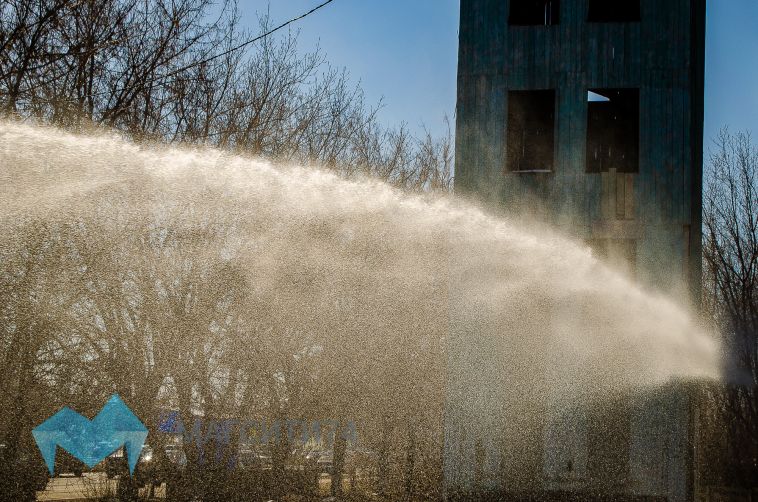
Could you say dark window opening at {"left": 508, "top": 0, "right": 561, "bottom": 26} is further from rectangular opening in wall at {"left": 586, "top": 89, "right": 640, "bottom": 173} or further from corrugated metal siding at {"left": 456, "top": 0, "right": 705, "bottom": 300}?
rectangular opening in wall at {"left": 586, "top": 89, "right": 640, "bottom": 173}

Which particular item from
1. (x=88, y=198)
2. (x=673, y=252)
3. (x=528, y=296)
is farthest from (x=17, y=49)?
(x=673, y=252)

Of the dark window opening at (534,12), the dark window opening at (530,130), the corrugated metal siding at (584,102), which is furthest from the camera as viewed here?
the dark window opening at (534,12)

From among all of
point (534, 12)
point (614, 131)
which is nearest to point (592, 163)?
point (614, 131)

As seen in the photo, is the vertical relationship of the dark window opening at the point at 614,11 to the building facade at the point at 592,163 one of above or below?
above

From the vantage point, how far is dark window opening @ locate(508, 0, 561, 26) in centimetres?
1504

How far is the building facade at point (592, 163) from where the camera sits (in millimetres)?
13234

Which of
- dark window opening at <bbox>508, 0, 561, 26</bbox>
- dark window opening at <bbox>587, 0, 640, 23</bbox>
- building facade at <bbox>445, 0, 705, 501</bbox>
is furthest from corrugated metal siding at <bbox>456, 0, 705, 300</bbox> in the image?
dark window opening at <bbox>508, 0, 561, 26</bbox>

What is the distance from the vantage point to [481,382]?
44.6ft

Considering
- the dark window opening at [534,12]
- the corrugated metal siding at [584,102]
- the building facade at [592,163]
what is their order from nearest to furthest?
the building facade at [592,163] < the corrugated metal siding at [584,102] < the dark window opening at [534,12]

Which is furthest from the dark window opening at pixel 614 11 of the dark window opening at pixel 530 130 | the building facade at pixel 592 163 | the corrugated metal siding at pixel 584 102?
the dark window opening at pixel 530 130

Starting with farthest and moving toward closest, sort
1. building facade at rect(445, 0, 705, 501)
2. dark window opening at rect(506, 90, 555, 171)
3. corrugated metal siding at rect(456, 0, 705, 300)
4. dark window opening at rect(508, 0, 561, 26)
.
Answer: dark window opening at rect(508, 0, 561, 26) → dark window opening at rect(506, 90, 555, 171) → corrugated metal siding at rect(456, 0, 705, 300) → building facade at rect(445, 0, 705, 501)

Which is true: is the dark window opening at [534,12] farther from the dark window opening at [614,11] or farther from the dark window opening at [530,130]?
the dark window opening at [530,130]

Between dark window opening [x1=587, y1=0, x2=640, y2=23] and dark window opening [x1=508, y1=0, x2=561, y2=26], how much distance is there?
69cm

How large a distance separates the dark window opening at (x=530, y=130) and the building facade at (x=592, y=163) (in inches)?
0.9
